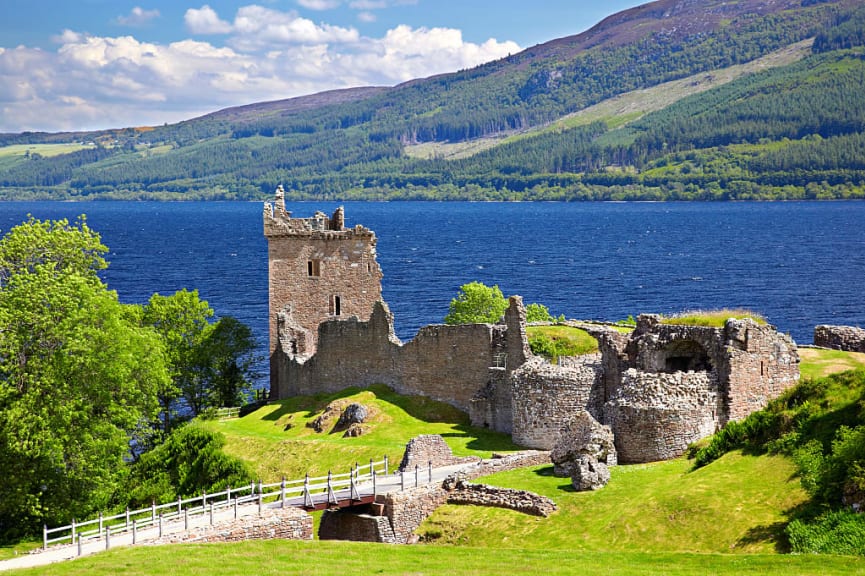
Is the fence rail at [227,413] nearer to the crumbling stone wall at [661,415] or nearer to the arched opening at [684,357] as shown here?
the arched opening at [684,357]

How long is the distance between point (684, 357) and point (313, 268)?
30905mm

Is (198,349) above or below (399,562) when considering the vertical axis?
below

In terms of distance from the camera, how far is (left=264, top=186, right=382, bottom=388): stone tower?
239ft

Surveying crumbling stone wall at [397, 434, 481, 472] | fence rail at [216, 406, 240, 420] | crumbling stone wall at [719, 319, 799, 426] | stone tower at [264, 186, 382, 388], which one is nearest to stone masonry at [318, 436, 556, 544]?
crumbling stone wall at [397, 434, 481, 472]

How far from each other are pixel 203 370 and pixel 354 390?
629 inches

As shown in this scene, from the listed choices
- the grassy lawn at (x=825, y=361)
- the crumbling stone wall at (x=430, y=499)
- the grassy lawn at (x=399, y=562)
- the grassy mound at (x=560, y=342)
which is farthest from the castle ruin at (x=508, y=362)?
the grassy lawn at (x=399, y=562)

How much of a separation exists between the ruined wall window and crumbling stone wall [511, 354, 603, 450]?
973 inches

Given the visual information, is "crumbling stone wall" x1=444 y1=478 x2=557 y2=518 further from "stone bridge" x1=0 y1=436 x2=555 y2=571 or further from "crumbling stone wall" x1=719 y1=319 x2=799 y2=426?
"crumbling stone wall" x1=719 y1=319 x2=799 y2=426

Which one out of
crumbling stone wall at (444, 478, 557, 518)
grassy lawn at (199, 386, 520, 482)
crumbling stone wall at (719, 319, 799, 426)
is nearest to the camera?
crumbling stone wall at (444, 478, 557, 518)

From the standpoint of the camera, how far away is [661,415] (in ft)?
141

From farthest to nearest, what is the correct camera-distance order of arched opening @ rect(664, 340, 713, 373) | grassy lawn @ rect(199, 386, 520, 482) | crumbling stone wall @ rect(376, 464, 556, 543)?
grassy lawn @ rect(199, 386, 520, 482), arched opening @ rect(664, 340, 713, 373), crumbling stone wall @ rect(376, 464, 556, 543)

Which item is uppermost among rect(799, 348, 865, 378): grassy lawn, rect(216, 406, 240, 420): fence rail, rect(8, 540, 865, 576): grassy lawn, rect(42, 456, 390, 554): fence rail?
rect(799, 348, 865, 378): grassy lawn

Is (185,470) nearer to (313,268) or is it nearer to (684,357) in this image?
(313,268)

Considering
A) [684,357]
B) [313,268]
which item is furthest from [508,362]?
[313,268]
